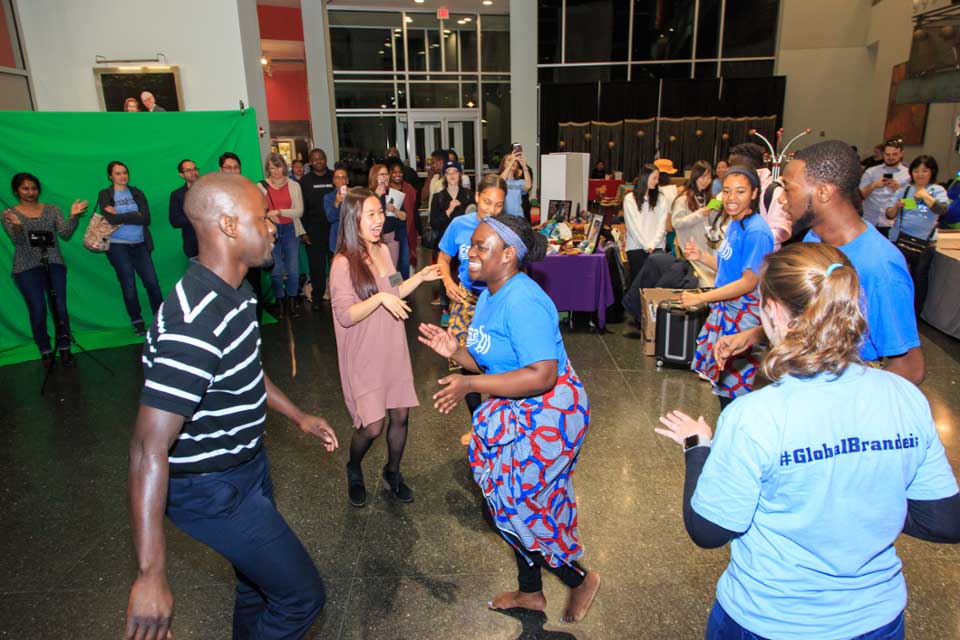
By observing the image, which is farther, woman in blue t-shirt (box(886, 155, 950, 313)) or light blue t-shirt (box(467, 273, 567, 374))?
woman in blue t-shirt (box(886, 155, 950, 313))

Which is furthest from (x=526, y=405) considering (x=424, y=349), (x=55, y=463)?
(x=424, y=349)

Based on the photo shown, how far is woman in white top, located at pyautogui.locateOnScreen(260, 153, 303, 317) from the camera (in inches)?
301

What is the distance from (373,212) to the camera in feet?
10.3

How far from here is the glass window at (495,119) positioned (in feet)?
61.3

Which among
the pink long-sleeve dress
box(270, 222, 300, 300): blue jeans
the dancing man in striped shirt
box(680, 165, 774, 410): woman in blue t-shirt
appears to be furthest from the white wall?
the dancing man in striped shirt

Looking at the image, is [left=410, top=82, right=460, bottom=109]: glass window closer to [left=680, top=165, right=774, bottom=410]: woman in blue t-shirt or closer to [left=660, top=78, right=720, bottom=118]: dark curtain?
[left=660, top=78, right=720, bottom=118]: dark curtain

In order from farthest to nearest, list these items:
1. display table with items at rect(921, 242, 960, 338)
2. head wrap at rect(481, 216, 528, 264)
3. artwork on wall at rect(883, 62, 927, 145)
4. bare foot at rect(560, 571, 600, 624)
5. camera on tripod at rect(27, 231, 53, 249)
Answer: artwork on wall at rect(883, 62, 927, 145) < display table with items at rect(921, 242, 960, 338) < camera on tripod at rect(27, 231, 53, 249) < bare foot at rect(560, 571, 600, 624) < head wrap at rect(481, 216, 528, 264)

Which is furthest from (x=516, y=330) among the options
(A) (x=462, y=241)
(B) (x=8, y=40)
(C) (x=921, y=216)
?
(B) (x=8, y=40)

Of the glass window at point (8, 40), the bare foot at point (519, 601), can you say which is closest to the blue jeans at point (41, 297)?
the glass window at point (8, 40)

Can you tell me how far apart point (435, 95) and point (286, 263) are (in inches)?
485

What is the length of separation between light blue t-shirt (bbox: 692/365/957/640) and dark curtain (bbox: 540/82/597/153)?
18979 mm

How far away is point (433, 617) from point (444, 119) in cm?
1752

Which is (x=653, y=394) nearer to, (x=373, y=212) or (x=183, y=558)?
(x=373, y=212)

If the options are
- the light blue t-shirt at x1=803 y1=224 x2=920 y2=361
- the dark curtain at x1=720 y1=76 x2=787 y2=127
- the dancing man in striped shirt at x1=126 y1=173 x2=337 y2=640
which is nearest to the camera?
the dancing man in striped shirt at x1=126 y1=173 x2=337 y2=640
